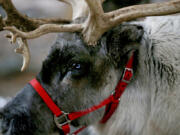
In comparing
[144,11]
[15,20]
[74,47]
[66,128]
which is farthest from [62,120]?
[144,11]

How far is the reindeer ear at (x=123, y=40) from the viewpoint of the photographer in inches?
91.0

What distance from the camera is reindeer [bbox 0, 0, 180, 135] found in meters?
2.34

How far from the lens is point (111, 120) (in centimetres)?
259

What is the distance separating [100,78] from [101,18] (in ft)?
1.64

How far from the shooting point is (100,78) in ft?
7.86

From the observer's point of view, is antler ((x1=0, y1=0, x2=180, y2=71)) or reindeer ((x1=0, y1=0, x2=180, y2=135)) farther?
reindeer ((x1=0, y1=0, x2=180, y2=135))

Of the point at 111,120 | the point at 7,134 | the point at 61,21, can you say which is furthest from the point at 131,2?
the point at 7,134

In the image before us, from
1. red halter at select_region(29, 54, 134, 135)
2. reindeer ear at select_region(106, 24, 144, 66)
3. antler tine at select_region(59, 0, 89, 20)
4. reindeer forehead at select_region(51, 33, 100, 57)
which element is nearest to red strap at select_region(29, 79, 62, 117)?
red halter at select_region(29, 54, 134, 135)

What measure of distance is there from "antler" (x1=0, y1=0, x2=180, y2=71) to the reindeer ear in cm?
7

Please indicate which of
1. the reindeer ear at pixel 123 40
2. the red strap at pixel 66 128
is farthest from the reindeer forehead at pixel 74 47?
the red strap at pixel 66 128

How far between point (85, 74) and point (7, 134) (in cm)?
83

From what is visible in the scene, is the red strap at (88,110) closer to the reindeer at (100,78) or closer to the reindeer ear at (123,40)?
the reindeer at (100,78)

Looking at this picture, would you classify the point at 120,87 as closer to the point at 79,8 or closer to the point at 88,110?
the point at 88,110

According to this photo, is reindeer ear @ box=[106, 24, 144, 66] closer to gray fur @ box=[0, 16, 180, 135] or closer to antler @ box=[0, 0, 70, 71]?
gray fur @ box=[0, 16, 180, 135]
